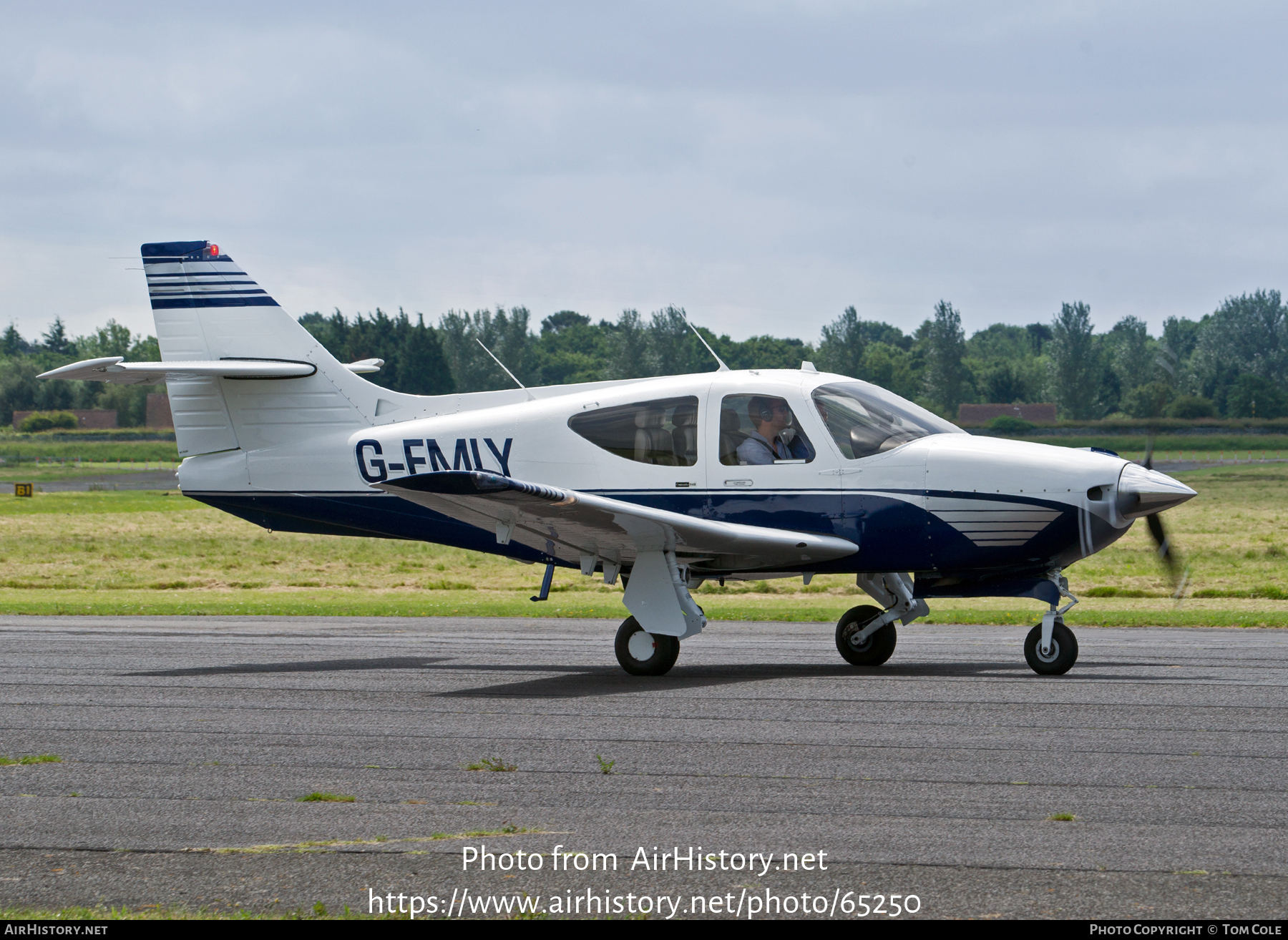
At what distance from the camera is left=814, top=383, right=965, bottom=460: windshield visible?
12398 mm

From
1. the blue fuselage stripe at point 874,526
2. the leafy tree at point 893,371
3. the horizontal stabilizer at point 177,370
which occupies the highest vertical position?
the leafy tree at point 893,371

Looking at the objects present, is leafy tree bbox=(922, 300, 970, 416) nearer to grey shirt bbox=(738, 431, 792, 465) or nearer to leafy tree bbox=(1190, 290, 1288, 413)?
leafy tree bbox=(1190, 290, 1288, 413)

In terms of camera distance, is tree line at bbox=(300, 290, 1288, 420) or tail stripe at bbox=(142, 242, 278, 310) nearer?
tail stripe at bbox=(142, 242, 278, 310)

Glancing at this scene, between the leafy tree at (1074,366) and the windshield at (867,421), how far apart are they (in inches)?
4385

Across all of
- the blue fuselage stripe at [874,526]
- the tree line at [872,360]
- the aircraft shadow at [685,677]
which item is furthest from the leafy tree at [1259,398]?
the blue fuselage stripe at [874,526]

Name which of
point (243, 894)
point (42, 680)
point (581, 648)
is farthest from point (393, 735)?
point (581, 648)

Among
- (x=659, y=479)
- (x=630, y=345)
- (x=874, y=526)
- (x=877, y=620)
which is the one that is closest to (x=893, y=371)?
(x=630, y=345)

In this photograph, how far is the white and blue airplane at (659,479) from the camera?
11828 mm

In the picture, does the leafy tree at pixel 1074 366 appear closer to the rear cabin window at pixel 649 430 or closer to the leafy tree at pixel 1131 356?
the leafy tree at pixel 1131 356

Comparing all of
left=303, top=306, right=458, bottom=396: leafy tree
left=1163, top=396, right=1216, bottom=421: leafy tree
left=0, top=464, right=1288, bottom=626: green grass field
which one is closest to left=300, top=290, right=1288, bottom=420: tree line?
left=303, top=306, right=458, bottom=396: leafy tree

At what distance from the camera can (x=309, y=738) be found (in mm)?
9383

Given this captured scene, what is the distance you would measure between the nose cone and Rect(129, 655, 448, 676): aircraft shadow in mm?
7045

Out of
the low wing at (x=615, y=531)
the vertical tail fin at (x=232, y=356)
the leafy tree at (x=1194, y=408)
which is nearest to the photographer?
the low wing at (x=615, y=531)

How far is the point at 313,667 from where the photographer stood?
13.9 m
